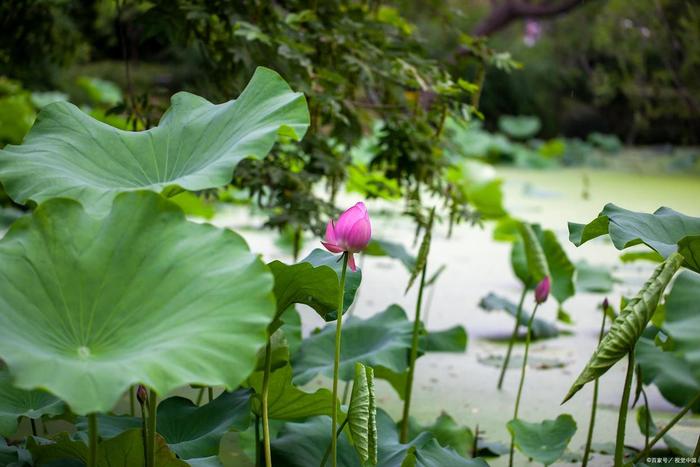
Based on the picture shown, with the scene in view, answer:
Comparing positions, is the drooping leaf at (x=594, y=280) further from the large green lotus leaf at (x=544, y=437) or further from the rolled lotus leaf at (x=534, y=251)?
the large green lotus leaf at (x=544, y=437)

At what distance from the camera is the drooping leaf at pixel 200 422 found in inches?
39.2

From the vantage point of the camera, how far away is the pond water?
1.55 m

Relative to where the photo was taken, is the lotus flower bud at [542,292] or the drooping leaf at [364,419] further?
the lotus flower bud at [542,292]

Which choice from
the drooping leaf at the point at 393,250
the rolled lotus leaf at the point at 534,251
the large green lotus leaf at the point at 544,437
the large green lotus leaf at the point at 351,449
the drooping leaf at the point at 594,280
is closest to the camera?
the large green lotus leaf at the point at 351,449

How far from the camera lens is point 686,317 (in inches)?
28.9

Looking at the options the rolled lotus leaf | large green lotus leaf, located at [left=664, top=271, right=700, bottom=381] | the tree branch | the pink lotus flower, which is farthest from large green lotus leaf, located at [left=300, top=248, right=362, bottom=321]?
the tree branch

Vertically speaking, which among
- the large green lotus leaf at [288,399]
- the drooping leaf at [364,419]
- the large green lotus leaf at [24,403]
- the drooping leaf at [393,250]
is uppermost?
the drooping leaf at [364,419]

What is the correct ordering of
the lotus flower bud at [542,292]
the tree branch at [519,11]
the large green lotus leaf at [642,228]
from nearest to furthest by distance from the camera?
the large green lotus leaf at [642,228] → the lotus flower bud at [542,292] → the tree branch at [519,11]

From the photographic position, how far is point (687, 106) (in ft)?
18.9

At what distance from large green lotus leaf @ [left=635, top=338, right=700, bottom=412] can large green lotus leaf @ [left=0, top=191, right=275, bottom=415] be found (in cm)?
62

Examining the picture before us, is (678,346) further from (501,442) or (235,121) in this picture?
(501,442)

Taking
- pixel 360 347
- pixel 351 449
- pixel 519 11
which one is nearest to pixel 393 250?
pixel 360 347

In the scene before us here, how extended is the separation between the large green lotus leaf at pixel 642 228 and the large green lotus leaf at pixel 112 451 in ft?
1.68

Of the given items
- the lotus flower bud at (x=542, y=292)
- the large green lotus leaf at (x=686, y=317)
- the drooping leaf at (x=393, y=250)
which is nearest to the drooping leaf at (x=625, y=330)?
the large green lotus leaf at (x=686, y=317)
